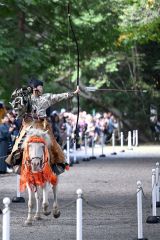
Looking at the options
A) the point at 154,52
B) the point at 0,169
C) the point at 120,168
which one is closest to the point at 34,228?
the point at 0,169

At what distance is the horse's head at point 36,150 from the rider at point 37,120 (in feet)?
0.65

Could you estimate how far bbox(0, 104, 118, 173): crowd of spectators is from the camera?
3244 centimetres

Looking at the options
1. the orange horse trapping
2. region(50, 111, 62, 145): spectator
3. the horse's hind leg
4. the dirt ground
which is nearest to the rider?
the orange horse trapping

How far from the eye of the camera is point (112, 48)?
150ft

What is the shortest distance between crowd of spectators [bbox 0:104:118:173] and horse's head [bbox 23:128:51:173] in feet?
15.3

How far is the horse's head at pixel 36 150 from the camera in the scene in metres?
17.8

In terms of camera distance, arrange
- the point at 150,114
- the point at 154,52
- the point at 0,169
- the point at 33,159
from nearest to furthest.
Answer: the point at 33,159
the point at 0,169
the point at 154,52
the point at 150,114

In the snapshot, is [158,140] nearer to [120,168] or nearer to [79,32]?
[79,32]

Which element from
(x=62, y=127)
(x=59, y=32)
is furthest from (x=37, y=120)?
(x=62, y=127)

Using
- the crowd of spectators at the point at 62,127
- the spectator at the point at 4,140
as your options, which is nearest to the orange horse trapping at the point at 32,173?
the crowd of spectators at the point at 62,127

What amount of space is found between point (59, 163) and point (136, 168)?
56.2 ft

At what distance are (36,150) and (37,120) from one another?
727 millimetres

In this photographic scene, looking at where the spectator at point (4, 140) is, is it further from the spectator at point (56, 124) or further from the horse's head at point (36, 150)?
the horse's head at point (36, 150)

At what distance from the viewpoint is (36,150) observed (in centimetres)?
1783
